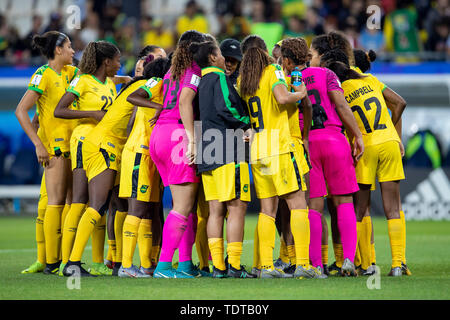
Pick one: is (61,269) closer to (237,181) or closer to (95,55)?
(237,181)

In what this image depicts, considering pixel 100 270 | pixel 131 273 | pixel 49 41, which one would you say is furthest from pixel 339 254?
pixel 49 41

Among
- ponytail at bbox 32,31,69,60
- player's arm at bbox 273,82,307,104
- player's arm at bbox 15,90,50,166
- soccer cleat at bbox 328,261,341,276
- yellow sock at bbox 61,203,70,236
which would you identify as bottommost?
soccer cleat at bbox 328,261,341,276

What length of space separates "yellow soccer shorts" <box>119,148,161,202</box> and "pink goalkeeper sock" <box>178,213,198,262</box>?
44 centimetres

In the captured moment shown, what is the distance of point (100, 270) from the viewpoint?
7.93 m

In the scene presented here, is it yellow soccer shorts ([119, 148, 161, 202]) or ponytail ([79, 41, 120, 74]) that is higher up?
ponytail ([79, 41, 120, 74])

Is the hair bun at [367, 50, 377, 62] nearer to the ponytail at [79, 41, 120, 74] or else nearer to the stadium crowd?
the ponytail at [79, 41, 120, 74]

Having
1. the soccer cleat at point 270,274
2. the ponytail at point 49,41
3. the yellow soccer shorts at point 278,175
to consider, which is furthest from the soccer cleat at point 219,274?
the ponytail at point 49,41

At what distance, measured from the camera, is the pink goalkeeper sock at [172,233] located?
7188 mm

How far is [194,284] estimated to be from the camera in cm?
668

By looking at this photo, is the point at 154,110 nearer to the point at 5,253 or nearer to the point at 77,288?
the point at 77,288

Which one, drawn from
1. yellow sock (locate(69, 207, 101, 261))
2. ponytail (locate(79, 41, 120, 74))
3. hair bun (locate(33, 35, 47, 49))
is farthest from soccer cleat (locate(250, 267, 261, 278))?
hair bun (locate(33, 35, 47, 49))

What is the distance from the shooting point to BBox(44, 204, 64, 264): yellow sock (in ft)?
26.3

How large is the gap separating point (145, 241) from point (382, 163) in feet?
8.11

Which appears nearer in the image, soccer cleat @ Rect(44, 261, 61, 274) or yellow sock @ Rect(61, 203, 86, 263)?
yellow sock @ Rect(61, 203, 86, 263)
